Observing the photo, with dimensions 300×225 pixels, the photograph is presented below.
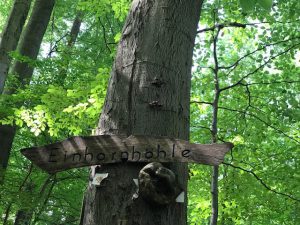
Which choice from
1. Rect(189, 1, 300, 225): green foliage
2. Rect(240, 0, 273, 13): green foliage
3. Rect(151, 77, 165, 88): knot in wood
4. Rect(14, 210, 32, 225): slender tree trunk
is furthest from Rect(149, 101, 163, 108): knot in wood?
Rect(14, 210, 32, 225): slender tree trunk

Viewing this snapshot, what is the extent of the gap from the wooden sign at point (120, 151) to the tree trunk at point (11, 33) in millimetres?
5143

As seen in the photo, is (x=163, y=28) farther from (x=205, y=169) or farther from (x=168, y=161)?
(x=205, y=169)

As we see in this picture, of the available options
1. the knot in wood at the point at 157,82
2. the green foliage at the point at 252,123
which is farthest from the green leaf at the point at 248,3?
the green foliage at the point at 252,123

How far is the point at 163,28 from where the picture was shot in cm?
217

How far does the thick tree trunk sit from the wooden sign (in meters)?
0.05

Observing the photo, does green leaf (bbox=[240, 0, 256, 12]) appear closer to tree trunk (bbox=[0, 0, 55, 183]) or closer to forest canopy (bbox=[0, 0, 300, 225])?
forest canopy (bbox=[0, 0, 300, 225])

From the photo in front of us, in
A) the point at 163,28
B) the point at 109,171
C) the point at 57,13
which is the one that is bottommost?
the point at 109,171


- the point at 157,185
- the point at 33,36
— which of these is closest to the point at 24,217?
the point at 33,36

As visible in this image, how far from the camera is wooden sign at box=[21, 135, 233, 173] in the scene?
186 centimetres

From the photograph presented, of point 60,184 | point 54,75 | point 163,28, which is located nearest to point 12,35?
point 54,75

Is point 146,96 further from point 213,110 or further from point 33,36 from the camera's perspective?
point 33,36

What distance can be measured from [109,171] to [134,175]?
0.44ft

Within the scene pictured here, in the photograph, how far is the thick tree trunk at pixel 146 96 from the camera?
5.72 feet

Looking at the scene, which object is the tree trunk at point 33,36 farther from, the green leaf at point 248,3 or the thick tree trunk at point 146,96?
the green leaf at point 248,3
